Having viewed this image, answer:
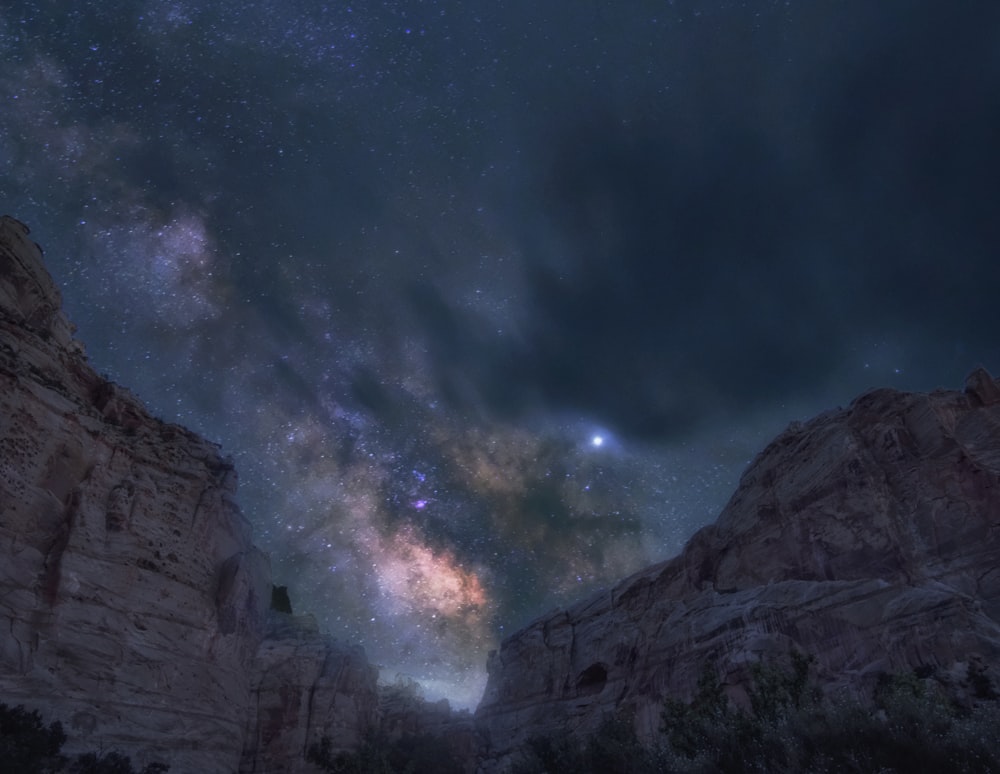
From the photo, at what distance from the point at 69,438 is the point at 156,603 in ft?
32.9

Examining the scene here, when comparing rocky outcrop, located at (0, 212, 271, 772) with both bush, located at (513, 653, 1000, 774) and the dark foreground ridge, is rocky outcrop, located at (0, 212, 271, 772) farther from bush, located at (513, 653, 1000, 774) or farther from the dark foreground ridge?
bush, located at (513, 653, 1000, 774)

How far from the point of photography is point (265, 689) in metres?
40.8

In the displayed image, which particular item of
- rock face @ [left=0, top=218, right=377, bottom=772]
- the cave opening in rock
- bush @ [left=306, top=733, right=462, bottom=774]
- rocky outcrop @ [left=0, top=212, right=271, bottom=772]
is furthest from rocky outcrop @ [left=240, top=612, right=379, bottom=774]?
the cave opening in rock

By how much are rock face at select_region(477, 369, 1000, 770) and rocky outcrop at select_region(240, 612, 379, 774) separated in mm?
15650

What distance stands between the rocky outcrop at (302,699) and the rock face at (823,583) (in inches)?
616

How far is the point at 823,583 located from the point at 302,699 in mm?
35799

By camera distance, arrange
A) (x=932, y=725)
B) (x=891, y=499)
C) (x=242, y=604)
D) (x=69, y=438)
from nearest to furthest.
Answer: (x=932, y=725), (x=69, y=438), (x=242, y=604), (x=891, y=499)

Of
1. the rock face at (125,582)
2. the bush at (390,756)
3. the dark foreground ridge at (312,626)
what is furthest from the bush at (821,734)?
the rock face at (125,582)

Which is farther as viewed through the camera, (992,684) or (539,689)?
(539,689)

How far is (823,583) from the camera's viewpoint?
36.8 meters

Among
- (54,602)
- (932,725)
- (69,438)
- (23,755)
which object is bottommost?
(23,755)

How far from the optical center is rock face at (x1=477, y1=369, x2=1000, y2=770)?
1224 inches

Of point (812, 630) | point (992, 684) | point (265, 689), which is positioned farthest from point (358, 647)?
point (992, 684)

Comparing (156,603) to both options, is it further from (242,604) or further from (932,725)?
(932,725)
